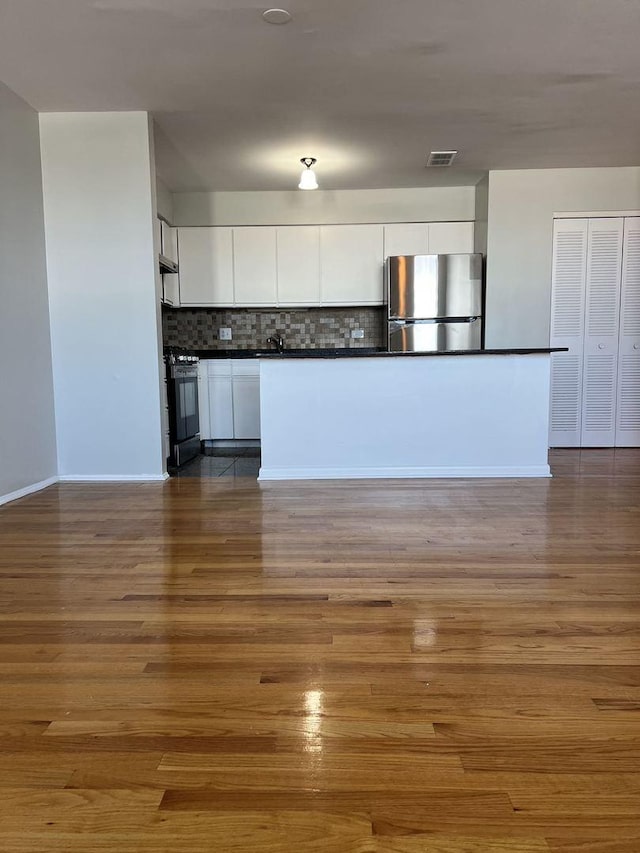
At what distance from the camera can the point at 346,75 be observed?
314 centimetres

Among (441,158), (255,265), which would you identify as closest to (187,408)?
(255,265)

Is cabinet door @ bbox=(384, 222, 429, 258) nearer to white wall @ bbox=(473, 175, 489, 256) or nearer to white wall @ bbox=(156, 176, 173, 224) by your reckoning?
white wall @ bbox=(473, 175, 489, 256)

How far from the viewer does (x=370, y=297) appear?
5.53 metres

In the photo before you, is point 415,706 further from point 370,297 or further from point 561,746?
point 370,297

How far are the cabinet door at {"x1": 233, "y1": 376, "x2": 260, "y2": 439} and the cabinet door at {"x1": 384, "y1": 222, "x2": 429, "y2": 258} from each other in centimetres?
182

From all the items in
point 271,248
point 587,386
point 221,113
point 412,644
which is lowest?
point 412,644

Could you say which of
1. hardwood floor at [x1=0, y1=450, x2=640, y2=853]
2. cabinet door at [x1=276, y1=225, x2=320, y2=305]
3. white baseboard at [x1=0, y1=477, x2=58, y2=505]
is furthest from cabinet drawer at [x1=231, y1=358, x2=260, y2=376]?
hardwood floor at [x1=0, y1=450, x2=640, y2=853]

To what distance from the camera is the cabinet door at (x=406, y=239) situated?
5438mm

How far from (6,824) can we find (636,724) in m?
1.26

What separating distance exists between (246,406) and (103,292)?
1941mm

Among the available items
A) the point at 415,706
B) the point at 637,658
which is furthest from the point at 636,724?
the point at 415,706

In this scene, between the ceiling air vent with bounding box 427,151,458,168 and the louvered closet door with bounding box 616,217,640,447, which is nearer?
the ceiling air vent with bounding box 427,151,458,168

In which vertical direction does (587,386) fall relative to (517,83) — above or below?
below

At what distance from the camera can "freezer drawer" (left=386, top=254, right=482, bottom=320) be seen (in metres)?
5.02
